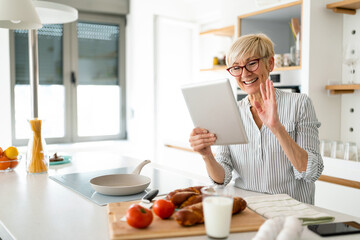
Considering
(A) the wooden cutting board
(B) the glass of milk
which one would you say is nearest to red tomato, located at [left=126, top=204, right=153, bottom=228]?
(A) the wooden cutting board

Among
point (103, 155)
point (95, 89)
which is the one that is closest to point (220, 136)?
point (103, 155)

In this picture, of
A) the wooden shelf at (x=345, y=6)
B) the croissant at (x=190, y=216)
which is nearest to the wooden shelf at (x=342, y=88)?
the wooden shelf at (x=345, y=6)

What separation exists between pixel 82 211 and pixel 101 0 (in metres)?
3.63

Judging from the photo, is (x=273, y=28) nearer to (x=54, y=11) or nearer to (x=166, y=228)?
(x=54, y=11)

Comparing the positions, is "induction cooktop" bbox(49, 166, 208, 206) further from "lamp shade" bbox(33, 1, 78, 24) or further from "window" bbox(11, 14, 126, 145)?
"window" bbox(11, 14, 126, 145)

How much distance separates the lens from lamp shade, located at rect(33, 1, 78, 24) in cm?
204

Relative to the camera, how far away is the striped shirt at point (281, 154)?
1.65 m

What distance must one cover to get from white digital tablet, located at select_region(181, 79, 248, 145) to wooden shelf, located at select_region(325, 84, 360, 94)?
157 centimetres

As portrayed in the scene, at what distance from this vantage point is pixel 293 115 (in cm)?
169

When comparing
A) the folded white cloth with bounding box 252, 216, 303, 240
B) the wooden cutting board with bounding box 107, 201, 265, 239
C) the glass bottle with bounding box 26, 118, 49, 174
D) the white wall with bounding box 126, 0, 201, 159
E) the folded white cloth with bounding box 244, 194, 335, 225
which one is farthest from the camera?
the white wall with bounding box 126, 0, 201, 159

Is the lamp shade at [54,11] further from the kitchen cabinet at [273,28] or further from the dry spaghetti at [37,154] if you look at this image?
the kitchen cabinet at [273,28]

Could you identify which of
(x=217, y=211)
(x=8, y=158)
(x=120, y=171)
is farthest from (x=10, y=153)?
(x=217, y=211)

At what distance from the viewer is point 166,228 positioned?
3.45ft

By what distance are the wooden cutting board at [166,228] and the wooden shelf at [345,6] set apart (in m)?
2.00
